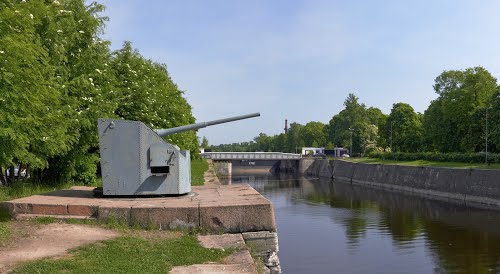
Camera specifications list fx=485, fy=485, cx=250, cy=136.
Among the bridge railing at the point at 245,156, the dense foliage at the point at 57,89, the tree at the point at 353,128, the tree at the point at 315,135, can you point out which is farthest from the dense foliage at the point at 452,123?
the dense foliage at the point at 57,89

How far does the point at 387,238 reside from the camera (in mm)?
21859

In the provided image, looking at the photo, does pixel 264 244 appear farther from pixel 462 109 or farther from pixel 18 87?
pixel 462 109

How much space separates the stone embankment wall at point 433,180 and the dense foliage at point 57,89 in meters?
23.4

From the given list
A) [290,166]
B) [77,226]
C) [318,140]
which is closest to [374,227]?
[77,226]

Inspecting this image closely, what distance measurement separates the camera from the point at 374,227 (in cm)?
2502

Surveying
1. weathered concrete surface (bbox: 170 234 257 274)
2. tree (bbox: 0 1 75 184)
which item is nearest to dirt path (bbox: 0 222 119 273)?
weathered concrete surface (bbox: 170 234 257 274)

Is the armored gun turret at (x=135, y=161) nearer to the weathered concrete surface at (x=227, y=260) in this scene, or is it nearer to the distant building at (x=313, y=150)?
the weathered concrete surface at (x=227, y=260)

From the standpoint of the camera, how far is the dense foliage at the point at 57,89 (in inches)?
404

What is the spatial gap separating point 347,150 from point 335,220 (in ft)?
255

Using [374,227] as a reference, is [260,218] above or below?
above

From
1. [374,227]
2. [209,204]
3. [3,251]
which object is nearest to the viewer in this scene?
[3,251]

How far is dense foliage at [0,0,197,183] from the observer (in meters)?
10.3

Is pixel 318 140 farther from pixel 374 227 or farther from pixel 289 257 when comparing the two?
pixel 289 257

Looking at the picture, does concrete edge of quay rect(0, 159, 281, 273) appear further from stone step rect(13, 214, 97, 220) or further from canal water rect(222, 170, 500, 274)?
canal water rect(222, 170, 500, 274)
